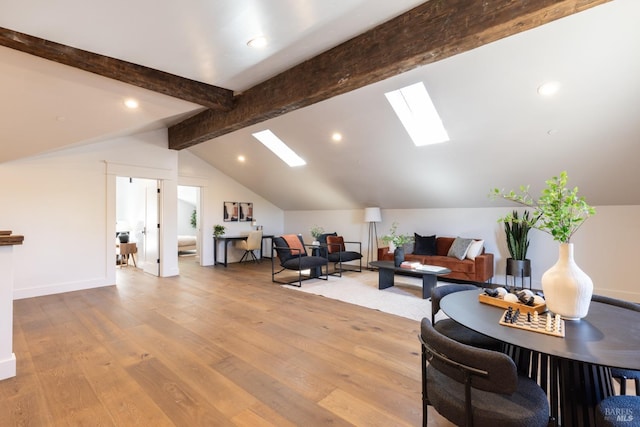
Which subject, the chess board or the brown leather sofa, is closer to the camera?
the chess board

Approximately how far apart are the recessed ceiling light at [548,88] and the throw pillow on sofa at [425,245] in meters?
3.36

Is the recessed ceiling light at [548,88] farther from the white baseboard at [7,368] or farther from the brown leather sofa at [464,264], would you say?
the white baseboard at [7,368]

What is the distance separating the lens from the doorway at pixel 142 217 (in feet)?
20.8

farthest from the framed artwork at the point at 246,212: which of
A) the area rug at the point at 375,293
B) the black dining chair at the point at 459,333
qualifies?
the black dining chair at the point at 459,333

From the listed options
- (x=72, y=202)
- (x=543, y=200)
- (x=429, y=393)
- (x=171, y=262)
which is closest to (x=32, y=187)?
(x=72, y=202)

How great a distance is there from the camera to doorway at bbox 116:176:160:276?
20.8 feet

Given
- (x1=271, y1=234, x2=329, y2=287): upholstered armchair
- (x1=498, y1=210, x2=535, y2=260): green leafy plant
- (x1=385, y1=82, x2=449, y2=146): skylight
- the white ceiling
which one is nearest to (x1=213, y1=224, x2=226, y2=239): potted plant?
(x1=271, y1=234, x2=329, y2=287): upholstered armchair

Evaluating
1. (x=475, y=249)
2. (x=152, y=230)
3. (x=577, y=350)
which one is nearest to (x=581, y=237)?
(x=475, y=249)

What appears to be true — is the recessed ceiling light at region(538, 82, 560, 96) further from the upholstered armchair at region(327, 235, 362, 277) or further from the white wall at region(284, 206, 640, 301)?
the upholstered armchair at region(327, 235, 362, 277)

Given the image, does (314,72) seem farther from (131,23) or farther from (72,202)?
(72,202)

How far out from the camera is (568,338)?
4.33 ft

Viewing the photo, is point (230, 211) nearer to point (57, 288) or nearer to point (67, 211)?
point (67, 211)

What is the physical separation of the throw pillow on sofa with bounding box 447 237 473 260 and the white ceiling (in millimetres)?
738

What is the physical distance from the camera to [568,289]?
60.0 inches
